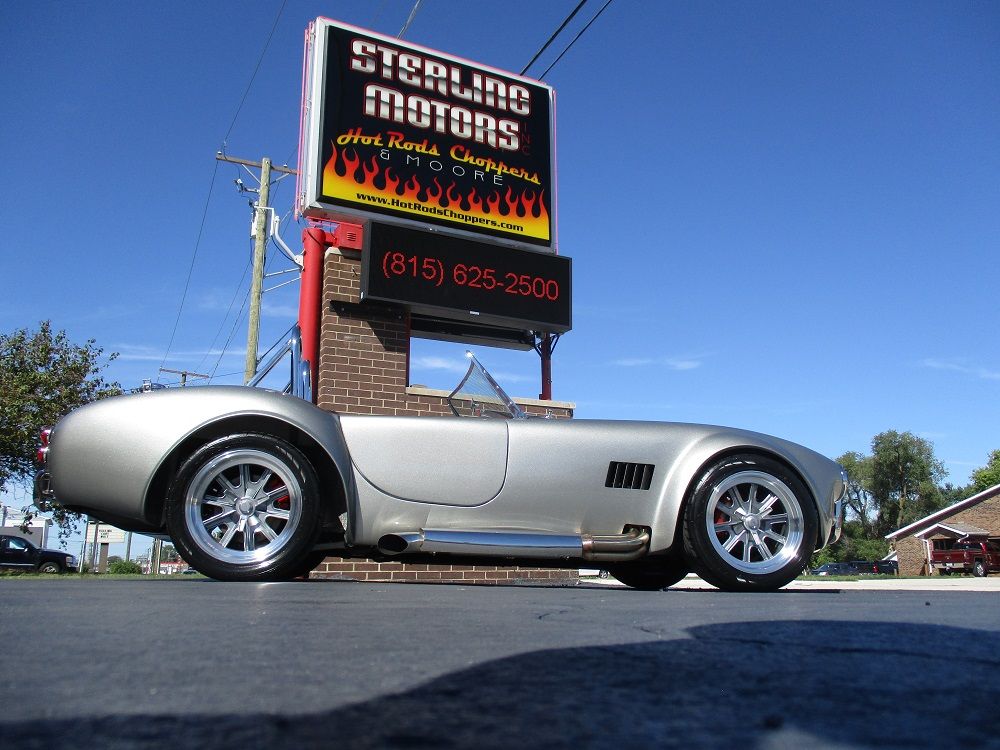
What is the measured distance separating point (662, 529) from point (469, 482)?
3.45 ft

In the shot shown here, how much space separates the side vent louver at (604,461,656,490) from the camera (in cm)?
439

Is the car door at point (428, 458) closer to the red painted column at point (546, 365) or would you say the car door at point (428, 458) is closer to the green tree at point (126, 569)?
the red painted column at point (546, 365)

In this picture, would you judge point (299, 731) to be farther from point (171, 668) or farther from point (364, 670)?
point (171, 668)

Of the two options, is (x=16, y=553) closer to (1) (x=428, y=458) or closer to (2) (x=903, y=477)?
(1) (x=428, y=458)

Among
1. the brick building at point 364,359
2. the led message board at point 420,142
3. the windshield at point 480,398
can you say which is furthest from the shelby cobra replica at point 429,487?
the led message board at point 420,142

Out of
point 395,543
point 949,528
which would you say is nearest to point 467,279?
point 395,543

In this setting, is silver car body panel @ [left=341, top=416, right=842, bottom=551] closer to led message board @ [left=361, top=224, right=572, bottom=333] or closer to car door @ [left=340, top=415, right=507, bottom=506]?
car door @ [left=340, top=415, right=507, bottom=506]

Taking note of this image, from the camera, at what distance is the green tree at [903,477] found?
5288 centimetres

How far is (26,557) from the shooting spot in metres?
25.9

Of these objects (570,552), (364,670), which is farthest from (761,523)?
(364,670)

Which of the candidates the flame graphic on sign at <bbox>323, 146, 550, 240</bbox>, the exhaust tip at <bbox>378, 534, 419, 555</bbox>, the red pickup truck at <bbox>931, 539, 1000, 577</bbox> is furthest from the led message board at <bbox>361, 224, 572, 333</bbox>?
the red pickup truck at <bbox>931, 539, 1000, 577</bbox>

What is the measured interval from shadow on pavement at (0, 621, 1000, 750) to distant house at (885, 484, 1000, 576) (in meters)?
38.2

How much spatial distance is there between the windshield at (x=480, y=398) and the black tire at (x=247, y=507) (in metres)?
1.16

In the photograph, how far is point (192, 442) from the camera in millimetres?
4090
